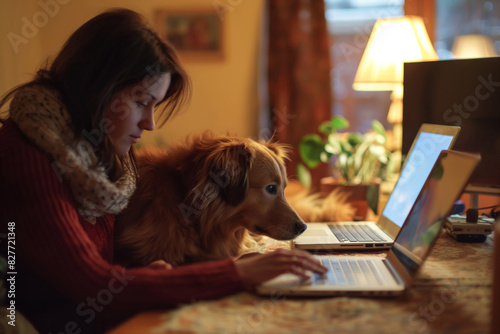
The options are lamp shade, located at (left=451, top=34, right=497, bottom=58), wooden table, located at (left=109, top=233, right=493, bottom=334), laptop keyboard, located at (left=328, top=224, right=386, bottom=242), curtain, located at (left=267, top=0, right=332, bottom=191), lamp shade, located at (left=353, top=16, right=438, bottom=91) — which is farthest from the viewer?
curtain, located at (left=267, top=0, right=332, bottom=191)

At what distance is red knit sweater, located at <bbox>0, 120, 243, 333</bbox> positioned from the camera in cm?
86

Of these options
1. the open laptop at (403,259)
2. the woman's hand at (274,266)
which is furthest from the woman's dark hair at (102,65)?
the open laptop at (403,259)

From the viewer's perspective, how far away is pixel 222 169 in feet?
4.15

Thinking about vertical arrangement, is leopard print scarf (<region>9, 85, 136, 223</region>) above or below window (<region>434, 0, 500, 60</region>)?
below

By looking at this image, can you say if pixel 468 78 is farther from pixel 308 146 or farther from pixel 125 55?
pixel 125 55

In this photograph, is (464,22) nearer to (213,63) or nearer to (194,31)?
(213,63)

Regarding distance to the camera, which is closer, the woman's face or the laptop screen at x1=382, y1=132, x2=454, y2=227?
the woman's face

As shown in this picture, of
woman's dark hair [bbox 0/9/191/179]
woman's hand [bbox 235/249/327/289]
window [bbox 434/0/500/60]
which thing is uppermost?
window [bbox 434/0/500/60]

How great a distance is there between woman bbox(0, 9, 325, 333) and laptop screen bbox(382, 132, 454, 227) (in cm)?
52

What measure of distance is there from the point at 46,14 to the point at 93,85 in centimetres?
296

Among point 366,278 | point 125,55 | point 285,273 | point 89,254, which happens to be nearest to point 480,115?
point 366,278

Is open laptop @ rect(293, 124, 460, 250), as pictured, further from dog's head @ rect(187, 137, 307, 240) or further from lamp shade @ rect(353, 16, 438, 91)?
lamp shade @ rect(353, 16, 438, 91)

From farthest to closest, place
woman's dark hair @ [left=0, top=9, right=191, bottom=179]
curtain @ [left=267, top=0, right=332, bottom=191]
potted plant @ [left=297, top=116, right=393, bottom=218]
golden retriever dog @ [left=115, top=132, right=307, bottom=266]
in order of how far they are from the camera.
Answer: curtain @ [left=267, top=0, right=332, bottom=191] < potted plant @ [left=297, top=116, right=393, bottom=218] < golden retriever dog @ [left=115, top=132, right=307, bottom=266] < woman's dark hair @ [left=0, top=9, right=191, bottom=179]

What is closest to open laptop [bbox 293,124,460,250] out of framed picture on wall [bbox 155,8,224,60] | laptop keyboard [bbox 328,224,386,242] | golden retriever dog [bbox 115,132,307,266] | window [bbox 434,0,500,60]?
laptop keyboard [bbox 328,224,386,242]
